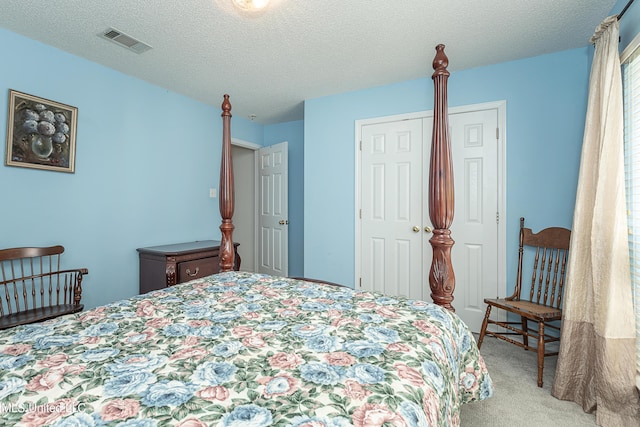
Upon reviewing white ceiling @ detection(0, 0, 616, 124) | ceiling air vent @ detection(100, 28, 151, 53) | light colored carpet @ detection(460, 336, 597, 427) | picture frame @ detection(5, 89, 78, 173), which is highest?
white ceiling @ detection(0, 0, 616, 124)

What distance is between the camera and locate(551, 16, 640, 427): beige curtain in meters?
1.55

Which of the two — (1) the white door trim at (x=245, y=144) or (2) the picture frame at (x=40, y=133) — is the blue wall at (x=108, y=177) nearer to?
(2) the picture frame at (x=40, y=133)

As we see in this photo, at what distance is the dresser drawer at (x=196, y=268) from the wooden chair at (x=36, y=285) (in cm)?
72

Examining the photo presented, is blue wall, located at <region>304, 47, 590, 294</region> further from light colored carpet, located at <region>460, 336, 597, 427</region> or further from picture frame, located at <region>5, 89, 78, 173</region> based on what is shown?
picture frame, located at <region>5, 89, 78, 173</region>

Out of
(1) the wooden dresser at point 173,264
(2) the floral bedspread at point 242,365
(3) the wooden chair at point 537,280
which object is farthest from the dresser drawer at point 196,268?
(3) the wooden chair at point 537,280

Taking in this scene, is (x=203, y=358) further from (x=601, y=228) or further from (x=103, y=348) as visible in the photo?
(x=601, y=228)

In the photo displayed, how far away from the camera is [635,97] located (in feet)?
5.50

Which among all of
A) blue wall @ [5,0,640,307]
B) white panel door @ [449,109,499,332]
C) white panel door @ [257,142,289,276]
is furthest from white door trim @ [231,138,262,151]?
white panel door @ [449,109,499,332]

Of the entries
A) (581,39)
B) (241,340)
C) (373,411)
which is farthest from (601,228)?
(241,340)

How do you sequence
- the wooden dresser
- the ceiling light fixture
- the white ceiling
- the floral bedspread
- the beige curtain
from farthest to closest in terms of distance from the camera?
the wooden dresser → the white ceiling → the ceiling light fixture → the beige curtain → the floral bedspread

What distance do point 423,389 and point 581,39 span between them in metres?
2.87

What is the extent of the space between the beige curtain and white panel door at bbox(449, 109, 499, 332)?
880 millimetres

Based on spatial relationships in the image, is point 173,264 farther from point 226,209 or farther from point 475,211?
point 475,211

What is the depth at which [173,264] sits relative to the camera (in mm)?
2721
